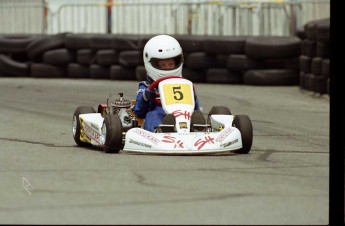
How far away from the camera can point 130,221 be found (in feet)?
20.5

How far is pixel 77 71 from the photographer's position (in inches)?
879

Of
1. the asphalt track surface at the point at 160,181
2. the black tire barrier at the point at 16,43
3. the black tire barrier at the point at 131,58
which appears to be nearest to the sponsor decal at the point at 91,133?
the asphalt track surface at the point at 160,181

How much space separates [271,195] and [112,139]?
8.81 feet

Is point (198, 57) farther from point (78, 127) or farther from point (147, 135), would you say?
point (147, 135)

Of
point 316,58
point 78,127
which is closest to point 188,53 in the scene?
point 316,58

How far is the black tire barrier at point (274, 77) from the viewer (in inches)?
778

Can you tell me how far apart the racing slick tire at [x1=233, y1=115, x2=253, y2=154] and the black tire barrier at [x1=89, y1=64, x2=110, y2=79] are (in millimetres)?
12197

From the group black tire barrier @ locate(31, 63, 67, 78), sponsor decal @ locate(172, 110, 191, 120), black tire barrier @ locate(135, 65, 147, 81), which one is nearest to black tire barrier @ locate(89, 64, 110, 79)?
black tire barrier @ locate(31, 63, 67, 78)

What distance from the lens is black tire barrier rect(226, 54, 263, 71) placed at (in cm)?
1975

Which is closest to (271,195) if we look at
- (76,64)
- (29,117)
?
(29,117)

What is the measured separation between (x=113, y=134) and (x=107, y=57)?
12.2 meters

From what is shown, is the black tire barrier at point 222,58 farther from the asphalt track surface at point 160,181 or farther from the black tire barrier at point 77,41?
the asphalt track surface at point 160,181

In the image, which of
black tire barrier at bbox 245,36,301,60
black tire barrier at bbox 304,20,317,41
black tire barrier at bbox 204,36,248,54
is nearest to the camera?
black tire barrier at bbox 304,20,317,41

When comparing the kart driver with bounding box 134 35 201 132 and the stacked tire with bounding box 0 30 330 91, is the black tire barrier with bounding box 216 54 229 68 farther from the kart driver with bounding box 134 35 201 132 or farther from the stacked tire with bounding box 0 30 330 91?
the kart driver with bounding box 134 35 201 132
